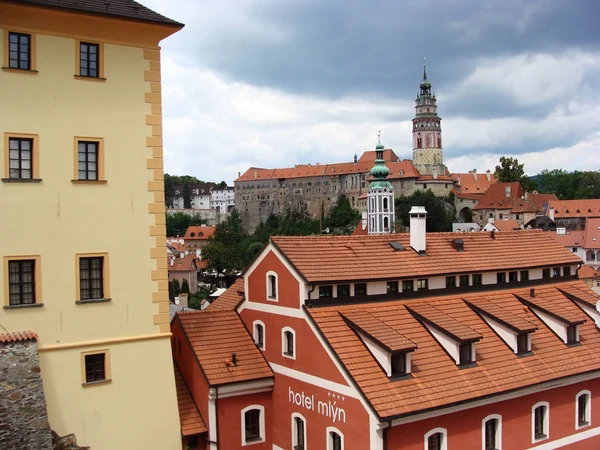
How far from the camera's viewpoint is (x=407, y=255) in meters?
21.6

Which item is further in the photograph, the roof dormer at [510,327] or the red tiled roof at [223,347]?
the roof dormer at [510,327]

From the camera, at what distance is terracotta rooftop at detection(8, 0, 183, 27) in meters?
14.7

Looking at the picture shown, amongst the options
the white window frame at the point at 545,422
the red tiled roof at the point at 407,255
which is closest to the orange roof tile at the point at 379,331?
the red tiled roof at the point at 407,255

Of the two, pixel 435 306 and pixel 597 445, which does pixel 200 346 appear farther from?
pixel 597 445

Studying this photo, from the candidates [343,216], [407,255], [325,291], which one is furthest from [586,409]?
[343,216]

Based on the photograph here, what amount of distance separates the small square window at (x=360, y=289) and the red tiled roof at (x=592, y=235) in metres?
71.6

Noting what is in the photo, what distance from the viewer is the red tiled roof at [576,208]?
106m

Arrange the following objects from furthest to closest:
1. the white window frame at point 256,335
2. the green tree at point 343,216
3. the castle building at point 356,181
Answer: the green tree at point 343,216, the castle building at point 356,181, the white window frame at point 256,335

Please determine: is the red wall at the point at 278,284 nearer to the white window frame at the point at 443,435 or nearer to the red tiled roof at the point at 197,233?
the white window frame at the point at 443,435

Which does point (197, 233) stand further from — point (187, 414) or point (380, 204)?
point (187, 414)

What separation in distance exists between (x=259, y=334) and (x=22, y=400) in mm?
8389

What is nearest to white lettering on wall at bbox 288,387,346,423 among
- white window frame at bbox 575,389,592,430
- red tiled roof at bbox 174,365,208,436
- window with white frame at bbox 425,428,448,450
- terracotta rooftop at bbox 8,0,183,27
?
window with white frame at bbox 425,428,448,450

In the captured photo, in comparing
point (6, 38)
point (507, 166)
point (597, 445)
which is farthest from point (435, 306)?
point (507, 166)

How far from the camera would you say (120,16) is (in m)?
15.4
